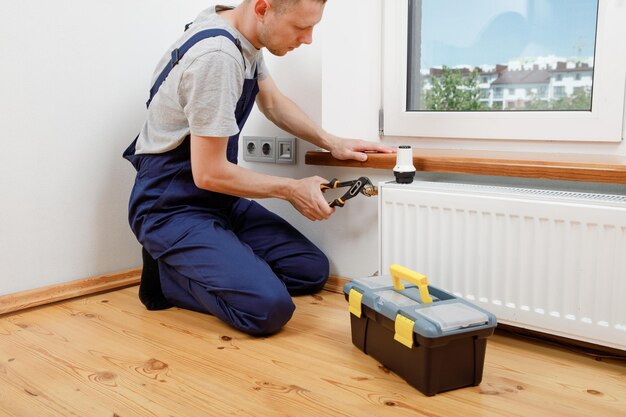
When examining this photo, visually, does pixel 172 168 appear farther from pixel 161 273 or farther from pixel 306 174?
pixel 306 174

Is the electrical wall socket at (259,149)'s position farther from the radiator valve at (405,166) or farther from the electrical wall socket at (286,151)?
the radiator valve at (405,166)

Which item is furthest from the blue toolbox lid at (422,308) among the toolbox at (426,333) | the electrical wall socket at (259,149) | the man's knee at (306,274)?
the electrical wall socket at (259,149)

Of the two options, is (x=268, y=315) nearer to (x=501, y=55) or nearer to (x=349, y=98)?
(x=349, y=98)

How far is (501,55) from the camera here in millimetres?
1690

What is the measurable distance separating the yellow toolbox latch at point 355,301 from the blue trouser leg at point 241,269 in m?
0.21

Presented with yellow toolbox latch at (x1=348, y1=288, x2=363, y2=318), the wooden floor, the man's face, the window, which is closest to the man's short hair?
the man's face

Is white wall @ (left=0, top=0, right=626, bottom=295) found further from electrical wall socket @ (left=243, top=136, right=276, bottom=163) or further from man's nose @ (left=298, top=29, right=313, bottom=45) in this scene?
man's nose @ (left=298, top=29, right=313, bottom=45)

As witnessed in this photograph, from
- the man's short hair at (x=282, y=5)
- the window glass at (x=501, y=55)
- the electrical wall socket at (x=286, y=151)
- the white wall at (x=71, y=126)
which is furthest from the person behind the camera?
the electrical wall socket at (x=286, y=151)

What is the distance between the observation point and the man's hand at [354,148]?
1729mm

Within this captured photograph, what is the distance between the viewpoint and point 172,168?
168cm

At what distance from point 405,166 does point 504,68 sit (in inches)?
16.2

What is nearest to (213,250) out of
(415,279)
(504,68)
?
(415,279)

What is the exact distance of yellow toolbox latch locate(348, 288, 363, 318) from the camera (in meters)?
1.40

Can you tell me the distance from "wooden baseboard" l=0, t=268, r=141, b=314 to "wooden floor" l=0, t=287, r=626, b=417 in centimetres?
6
